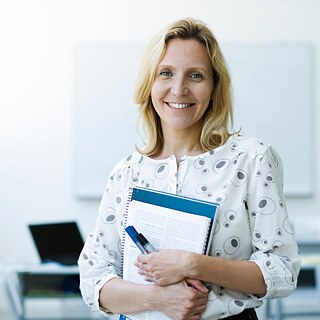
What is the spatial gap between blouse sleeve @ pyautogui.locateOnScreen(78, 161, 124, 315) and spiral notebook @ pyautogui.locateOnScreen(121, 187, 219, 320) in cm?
5

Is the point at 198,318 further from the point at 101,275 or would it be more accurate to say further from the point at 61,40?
the point at 61,40

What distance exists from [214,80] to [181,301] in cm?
51

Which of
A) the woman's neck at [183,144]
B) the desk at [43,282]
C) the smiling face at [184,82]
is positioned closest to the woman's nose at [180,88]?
the smiling face at [184,82]

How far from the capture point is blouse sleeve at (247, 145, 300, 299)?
130cm

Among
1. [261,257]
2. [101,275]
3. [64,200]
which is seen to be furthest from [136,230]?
[64,200]

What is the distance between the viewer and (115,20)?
5.22 meters

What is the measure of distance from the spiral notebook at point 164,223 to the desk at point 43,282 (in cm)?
231

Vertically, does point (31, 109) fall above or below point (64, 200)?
above

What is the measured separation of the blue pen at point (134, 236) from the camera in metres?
1.33

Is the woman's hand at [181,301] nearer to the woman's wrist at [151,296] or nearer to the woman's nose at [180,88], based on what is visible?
the woman's wrist at [151,296]

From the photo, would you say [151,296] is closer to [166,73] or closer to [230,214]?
[230,214]

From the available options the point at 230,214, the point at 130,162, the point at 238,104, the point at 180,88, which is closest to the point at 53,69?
the point at 238,104

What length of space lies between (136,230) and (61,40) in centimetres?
410

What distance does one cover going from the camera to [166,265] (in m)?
1.28
